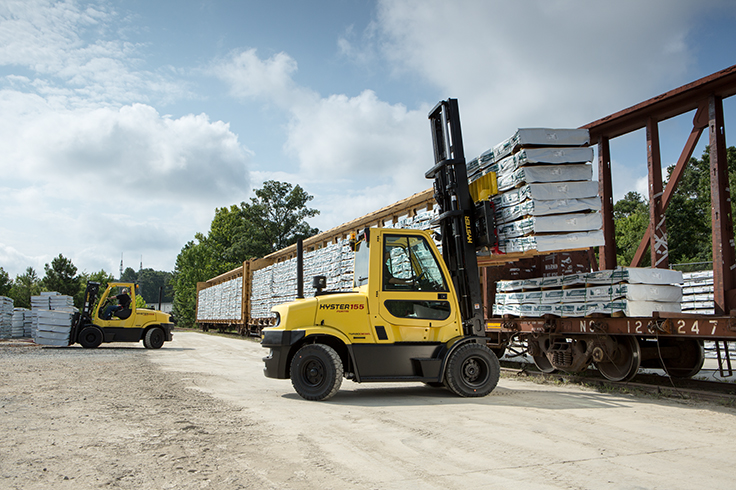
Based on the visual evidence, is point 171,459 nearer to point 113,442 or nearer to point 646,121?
point 113,442

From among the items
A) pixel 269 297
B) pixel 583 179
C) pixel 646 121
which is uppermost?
pixel 646 121

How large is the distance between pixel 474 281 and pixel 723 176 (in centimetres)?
370

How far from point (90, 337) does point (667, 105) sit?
17.3 meters

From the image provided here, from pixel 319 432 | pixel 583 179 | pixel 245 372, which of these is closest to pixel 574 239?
pixel 583 179

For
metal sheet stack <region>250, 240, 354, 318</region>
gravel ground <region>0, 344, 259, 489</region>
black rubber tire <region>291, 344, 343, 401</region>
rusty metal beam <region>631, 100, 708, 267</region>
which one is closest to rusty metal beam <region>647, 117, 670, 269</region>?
rusty metal beam <region>631, 100, 708, 267</region>

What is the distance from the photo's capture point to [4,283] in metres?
40.3

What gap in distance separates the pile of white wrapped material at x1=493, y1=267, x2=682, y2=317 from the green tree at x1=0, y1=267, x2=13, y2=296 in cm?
4223

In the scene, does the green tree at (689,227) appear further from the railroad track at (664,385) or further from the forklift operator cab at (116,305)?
the forklift operator cab at (116,305)

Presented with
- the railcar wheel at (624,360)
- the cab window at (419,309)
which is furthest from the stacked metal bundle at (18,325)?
the railcar wheel at (624,360)

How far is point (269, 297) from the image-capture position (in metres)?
22.1

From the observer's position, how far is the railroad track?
6950mm

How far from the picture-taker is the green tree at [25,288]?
42250 millimetres

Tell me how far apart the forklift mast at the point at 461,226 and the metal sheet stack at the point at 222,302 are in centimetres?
2114

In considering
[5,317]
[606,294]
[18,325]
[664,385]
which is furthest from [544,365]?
[18,325]
